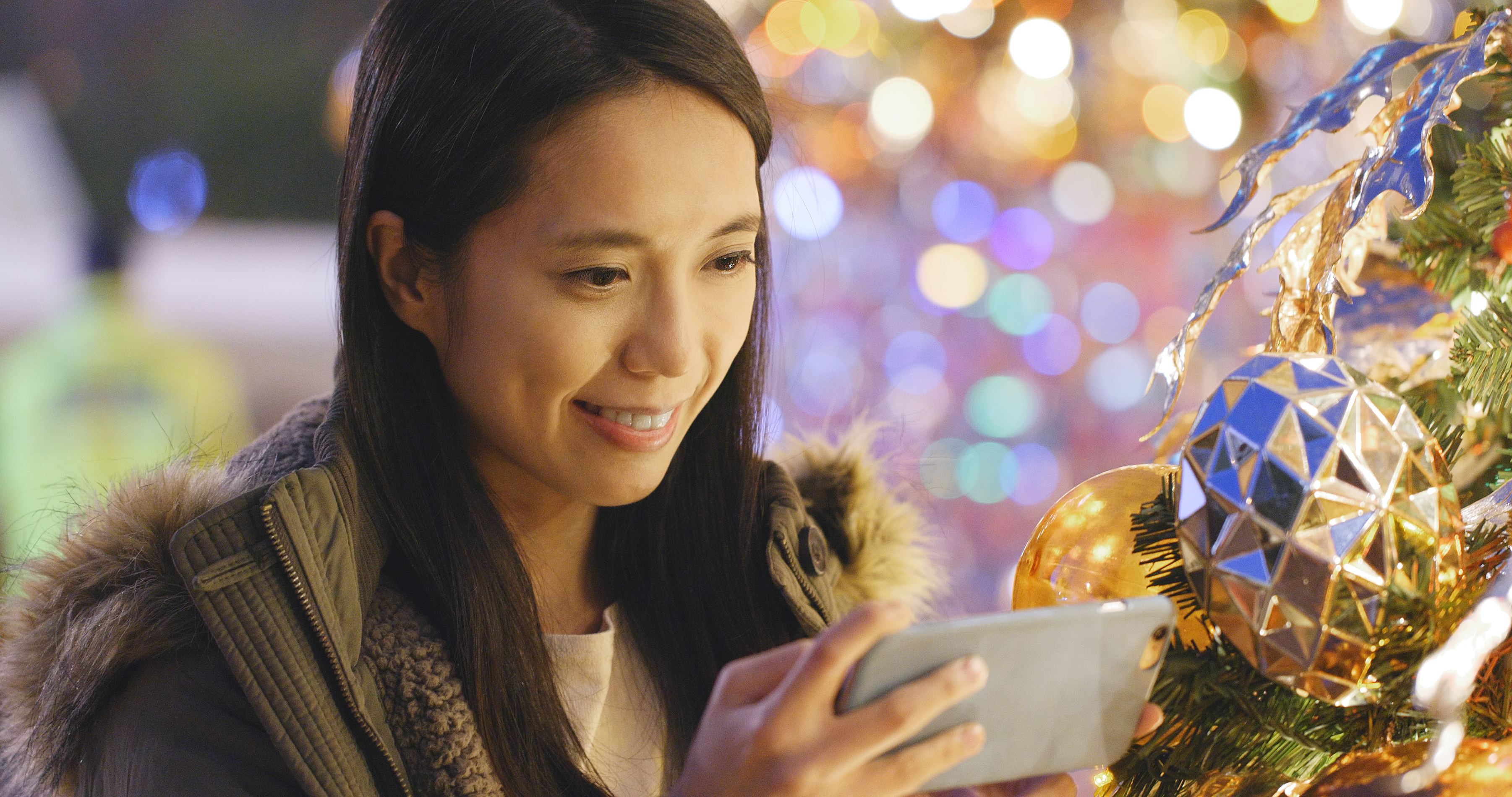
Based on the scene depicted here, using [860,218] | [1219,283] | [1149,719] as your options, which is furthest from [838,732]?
[860,218]

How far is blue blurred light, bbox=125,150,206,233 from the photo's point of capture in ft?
7.79

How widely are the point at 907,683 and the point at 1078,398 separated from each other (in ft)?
6.95

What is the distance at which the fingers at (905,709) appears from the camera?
0.51 metres

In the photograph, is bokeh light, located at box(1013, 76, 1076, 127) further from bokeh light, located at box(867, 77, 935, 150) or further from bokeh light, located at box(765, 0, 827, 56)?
bokeh light, located at box(765, 0, 827, 56)

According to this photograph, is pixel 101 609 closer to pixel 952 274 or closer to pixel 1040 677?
pixel 1040 677

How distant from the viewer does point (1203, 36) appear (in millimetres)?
2104

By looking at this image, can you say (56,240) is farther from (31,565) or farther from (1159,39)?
(1159,39)

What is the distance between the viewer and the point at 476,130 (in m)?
0.85

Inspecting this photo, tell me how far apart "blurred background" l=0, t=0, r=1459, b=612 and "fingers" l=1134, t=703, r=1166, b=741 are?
160cm

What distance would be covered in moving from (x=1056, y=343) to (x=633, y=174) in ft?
6.07

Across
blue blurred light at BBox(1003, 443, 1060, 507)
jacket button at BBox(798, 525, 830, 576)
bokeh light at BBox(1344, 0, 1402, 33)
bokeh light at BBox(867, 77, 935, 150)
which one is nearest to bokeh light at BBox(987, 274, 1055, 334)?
blue blurred light at BBox(1003, 443, 1060, 507)

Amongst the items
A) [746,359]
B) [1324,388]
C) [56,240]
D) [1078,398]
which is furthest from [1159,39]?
[56,240]

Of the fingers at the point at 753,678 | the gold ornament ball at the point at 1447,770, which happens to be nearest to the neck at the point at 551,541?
the fingers at the point at 753,678

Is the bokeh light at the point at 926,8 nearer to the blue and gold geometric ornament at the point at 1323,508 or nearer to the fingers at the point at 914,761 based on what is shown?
the blue and gold geometric ornament at the point at 1323,508
